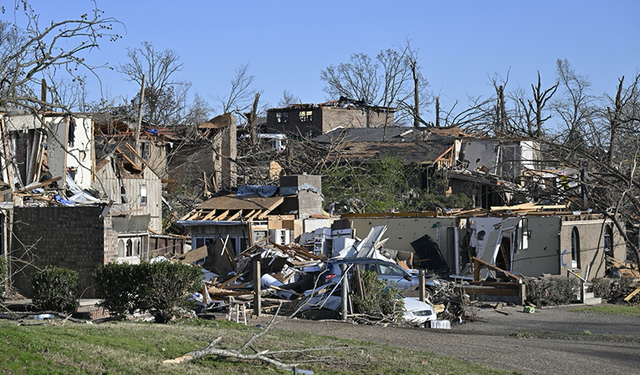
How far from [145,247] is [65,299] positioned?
7.17 m

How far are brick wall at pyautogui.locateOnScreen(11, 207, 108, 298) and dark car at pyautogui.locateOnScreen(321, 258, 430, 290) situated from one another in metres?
5.90

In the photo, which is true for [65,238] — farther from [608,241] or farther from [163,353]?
[608,241]

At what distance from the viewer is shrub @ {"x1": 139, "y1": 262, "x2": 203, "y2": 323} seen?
45.9 feet

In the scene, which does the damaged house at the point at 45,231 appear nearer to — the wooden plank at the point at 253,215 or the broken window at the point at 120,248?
the broken window at the point at 120,248

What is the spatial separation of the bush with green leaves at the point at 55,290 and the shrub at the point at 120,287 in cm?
117

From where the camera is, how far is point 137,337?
10.9 metres

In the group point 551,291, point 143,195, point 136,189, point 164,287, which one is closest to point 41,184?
point 136,189

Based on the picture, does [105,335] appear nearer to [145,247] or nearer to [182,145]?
[145,247]

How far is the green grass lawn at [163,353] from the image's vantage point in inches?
330

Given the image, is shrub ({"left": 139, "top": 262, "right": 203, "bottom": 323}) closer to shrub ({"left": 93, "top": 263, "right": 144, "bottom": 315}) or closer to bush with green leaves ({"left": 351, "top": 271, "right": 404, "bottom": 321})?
shrub ({"left": 93, "top": 263, "right": 144, "bottom": 315})

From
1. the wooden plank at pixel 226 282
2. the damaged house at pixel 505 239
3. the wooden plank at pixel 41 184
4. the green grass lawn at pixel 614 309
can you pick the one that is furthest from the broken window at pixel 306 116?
the green grass lawn at pixel 614 309

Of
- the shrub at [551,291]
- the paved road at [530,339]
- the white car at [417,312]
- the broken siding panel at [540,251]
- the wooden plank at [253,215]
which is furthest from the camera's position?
the wooden plank at [253,215]

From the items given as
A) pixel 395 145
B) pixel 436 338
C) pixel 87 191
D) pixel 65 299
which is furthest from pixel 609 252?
pixel 65 299

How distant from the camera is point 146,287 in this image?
1394 cm
